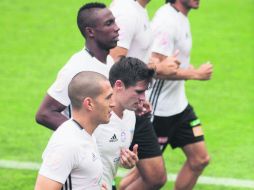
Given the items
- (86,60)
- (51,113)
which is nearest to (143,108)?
(86,60)

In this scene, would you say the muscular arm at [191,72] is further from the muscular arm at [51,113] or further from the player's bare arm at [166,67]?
the muscular arm at [51,113]

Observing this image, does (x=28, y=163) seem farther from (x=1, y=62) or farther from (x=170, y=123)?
(x=1, y=62)

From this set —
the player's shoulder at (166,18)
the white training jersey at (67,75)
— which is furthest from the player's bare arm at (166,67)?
the white training jersey at (67,75)

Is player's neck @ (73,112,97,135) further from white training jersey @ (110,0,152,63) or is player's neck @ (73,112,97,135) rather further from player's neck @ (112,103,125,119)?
white training jersey @ (110,0,152,63)

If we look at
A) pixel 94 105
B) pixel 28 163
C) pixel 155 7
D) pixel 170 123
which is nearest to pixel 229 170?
pixel 170 123

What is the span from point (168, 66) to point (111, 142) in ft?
5.78

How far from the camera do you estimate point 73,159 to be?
6820 mm

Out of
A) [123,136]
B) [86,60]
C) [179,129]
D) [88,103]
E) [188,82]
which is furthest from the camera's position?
[188,82]

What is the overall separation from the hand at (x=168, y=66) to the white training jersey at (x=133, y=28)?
158 mm

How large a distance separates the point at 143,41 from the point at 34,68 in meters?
5.80

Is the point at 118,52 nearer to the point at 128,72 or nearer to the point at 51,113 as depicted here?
the point at 128,72

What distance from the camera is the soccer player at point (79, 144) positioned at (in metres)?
6.78

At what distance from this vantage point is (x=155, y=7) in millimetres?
18031

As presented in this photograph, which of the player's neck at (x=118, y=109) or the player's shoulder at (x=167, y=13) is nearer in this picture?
the player's neck at (x=118, y=109)
